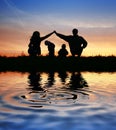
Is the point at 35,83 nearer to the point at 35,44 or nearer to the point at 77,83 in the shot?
the point at 77,83

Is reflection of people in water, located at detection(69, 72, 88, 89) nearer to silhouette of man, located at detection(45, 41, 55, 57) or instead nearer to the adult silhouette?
the adult silhouette

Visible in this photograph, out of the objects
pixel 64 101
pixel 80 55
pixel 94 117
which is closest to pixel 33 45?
pixel 80 55

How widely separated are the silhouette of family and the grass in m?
0.63

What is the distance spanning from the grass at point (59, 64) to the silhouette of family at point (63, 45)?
0.63 m

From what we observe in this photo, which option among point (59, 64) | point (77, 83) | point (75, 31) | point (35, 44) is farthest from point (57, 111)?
point (35, 44)

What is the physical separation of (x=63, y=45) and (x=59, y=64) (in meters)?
2.66

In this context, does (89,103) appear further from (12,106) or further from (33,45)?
(33,45)

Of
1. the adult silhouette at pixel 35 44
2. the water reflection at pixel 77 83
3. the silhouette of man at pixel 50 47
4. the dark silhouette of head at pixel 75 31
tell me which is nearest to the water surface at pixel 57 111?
the water reflection at pixel 77 83

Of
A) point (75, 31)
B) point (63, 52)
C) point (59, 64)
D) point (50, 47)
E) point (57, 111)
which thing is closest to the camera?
point (57, 111)

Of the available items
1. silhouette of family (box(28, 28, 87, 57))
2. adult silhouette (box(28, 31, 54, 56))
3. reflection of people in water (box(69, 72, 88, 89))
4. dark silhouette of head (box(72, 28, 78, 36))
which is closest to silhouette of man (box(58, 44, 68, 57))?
silhouette of family (box(28, 28, 87, 57))

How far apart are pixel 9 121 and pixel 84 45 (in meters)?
17.0

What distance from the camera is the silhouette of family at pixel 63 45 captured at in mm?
21188

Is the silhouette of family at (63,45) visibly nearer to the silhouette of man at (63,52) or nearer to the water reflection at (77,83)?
the silhouette of man at (63,52)

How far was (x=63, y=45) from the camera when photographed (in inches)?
862
